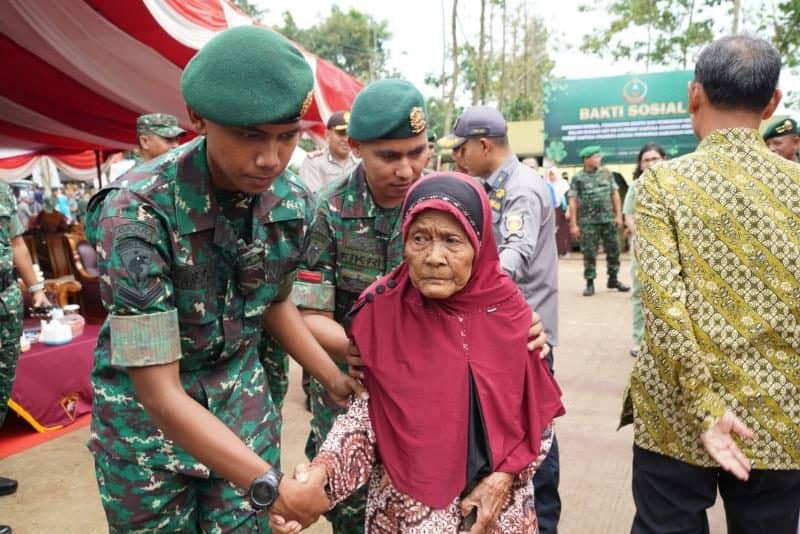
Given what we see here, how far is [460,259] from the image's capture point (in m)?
1.69

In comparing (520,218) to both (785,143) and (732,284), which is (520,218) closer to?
(732,284)

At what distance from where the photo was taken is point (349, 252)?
7.70 ft

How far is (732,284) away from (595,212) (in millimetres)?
7114

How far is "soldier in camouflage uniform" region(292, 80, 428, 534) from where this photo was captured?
87.0 inches

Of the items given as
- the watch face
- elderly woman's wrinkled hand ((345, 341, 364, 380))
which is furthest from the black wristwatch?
elderly woman's wrinkled hand ((345, 341, 364, 380))

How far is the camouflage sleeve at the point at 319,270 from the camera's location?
89.8 inches

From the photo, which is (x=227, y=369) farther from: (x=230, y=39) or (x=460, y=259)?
(x=230, y=39)

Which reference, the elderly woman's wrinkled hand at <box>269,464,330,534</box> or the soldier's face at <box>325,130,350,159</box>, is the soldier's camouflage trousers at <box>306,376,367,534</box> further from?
the soldier's face at <box>325,130,350,159</box>

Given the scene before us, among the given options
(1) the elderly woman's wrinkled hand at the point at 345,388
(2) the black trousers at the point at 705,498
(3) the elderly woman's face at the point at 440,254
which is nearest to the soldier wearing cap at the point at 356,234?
(1) the elderly woman's wrinkled hand at the point at 345,388

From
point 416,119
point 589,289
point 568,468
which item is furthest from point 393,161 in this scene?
point 589,289

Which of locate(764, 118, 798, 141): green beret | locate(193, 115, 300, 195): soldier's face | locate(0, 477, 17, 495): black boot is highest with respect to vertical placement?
locate(193, 115, 300, 195): soldier's face

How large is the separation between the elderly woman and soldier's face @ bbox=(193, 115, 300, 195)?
1.33 ft

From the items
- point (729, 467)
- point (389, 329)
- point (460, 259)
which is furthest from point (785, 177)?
point (389, 329)

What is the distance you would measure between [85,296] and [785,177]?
620 cm
